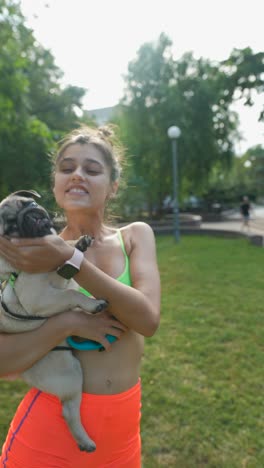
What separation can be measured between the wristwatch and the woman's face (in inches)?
Result: 15.3

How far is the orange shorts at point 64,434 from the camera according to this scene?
5.08ft

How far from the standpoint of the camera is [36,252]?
132 centimetres

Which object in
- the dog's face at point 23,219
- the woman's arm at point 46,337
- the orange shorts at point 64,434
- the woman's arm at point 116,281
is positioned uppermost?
the dog's face at point 23,219

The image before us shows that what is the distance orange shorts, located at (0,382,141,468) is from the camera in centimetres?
155

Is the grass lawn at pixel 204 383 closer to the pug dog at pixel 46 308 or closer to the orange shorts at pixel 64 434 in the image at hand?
the orange shorts at pixel 64 434

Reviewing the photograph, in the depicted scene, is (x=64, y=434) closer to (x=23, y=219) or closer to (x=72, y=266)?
(x=72, y=266)

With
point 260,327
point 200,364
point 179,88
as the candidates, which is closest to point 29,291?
point 200,364

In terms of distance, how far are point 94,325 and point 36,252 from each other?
441mm

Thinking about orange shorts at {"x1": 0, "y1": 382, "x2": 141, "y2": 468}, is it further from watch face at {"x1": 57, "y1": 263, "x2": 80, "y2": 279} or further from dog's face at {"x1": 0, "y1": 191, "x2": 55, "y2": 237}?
dog's face at {"x1": 0, "y1": 191, "x2": 55, "y2": 237}

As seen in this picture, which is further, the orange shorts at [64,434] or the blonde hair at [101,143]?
the blonde hair at [101,143]

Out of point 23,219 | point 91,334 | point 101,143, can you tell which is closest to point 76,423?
point 91,334

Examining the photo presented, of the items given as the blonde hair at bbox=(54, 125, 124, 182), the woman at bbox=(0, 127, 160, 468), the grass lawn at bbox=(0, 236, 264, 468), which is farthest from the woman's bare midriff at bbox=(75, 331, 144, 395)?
the grass lawn at bbox=(0, 236, 264, 468)

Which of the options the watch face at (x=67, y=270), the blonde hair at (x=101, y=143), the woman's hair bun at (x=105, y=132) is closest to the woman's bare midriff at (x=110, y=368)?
the watch face at (x=67, y=270)

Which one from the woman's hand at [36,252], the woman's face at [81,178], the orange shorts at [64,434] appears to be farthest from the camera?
the woman's face at [81,178]
